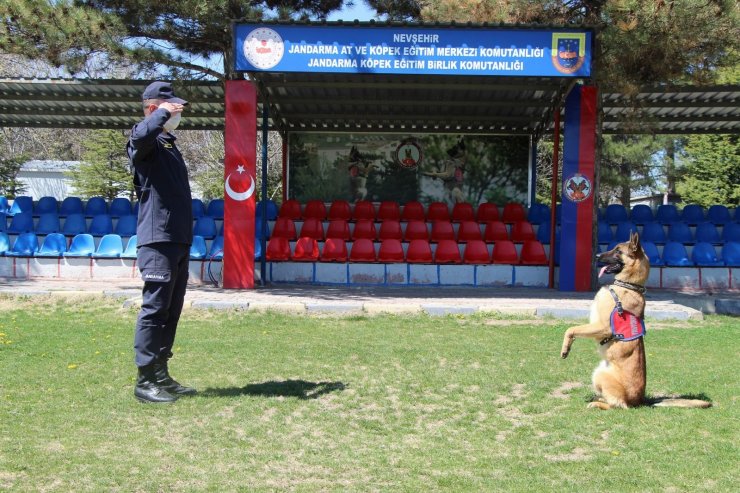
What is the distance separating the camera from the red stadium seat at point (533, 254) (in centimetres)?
1522

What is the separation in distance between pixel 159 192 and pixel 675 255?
44.9ft

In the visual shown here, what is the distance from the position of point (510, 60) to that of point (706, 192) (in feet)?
60.5

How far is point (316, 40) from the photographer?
12508 millimetres

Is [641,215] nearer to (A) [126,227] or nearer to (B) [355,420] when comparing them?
(A) [126,227]

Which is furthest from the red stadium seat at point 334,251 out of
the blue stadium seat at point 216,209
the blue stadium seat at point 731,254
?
the blue stadium seat at point 731,254

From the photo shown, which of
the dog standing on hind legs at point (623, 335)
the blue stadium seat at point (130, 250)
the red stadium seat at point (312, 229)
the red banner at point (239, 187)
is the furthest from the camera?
the red stadium seat at point (312, 229)

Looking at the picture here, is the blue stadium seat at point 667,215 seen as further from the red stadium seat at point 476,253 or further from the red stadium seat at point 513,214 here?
the red stadium seat at point 476,253

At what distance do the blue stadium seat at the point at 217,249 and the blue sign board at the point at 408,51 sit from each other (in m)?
4.42

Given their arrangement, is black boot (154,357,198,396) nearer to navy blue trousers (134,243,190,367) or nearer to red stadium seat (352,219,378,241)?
navy blue trousers (134,243,190,367)

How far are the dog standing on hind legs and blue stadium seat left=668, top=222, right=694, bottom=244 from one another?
40.3ft

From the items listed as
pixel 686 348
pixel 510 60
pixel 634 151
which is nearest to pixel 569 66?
pixel 510 60

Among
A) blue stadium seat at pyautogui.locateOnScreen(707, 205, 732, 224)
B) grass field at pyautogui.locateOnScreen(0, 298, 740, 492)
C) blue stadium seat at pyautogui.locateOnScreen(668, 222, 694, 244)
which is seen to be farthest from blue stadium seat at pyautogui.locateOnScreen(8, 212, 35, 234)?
blue stadium seat at pyautogui.locateOnScreen(707, 205, 732, 224)

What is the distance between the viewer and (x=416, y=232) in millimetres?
16078

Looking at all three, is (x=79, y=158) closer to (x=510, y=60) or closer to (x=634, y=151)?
(x=634, y=151)
